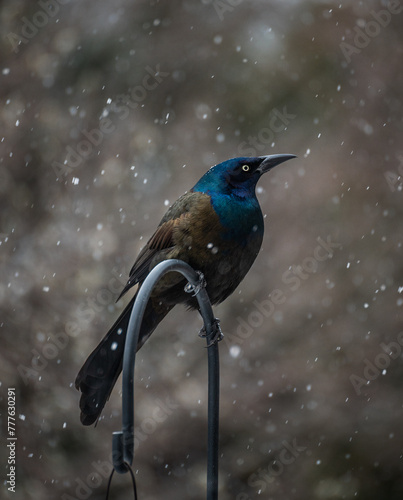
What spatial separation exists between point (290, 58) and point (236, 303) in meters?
1.60

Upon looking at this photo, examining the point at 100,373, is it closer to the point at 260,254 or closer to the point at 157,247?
the point at 157,247

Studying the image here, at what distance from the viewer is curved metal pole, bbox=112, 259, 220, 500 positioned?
1.09 metres

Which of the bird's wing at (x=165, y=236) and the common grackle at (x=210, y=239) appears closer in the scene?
the common grackle at (x=210, y=239)

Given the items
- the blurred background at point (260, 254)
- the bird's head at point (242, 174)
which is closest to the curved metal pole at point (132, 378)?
the bird's head at point (242, 174)

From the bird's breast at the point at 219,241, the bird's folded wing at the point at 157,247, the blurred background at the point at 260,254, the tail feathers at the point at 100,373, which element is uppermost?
the bird's breast at the point at 219,241

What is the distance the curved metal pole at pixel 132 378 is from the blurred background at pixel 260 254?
2.15 metres

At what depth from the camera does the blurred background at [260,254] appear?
3.89 meters

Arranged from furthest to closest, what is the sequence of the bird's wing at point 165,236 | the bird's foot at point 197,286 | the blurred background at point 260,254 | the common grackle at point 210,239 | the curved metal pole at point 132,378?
the blurred background at point 260,254, the bird's wing at point 165,236, the common grackle at point 210,239, the bird's foot at point 197,286, the curved metal pole at point 132,378

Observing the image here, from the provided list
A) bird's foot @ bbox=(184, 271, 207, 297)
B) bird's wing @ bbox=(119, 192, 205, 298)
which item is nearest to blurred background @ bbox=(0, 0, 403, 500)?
bird's wing @ bbox=(119, 192, 205, 298)

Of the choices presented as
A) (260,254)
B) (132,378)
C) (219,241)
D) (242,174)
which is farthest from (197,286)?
(260,254)

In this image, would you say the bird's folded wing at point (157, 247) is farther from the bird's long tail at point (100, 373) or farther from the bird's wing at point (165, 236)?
the bird's long tail at point (100, 373)

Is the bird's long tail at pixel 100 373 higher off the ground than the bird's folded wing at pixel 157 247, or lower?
lower

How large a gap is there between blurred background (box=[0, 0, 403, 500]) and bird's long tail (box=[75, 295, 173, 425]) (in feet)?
6.58

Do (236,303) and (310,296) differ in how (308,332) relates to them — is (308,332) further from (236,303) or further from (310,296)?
(236,303)
